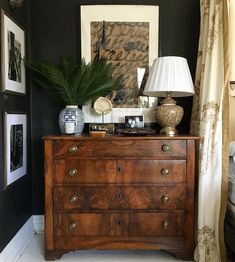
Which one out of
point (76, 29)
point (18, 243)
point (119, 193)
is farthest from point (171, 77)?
point (18, 243)

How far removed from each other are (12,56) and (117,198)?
1.29 metres

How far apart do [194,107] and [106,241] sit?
1.23 metres

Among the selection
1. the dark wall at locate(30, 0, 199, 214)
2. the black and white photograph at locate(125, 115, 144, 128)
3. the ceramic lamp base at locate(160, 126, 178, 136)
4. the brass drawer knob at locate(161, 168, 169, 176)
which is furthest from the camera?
the dark wall at locate(30, 0, 199, 214)

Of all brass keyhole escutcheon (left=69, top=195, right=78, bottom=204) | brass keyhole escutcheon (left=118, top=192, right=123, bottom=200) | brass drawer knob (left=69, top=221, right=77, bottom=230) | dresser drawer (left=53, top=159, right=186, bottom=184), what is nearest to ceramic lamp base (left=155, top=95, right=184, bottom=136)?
dresser drawer (left=53, top=159, right=186, bottom=184)

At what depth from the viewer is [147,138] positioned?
2.15 m

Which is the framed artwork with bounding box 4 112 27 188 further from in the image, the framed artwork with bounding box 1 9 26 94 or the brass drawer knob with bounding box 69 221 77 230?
the brass drawer knob with bounding box 69 221 77 230

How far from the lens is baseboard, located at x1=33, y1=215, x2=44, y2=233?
8.96 feet

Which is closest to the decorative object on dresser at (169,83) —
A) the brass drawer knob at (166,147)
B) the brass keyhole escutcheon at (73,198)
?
the brass drawer knob at (166,147)

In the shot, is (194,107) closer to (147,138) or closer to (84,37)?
(147,138)

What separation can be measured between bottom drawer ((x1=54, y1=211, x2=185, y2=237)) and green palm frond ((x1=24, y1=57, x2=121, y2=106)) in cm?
89

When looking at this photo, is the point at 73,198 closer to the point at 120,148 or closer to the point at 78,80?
the point at 120,148

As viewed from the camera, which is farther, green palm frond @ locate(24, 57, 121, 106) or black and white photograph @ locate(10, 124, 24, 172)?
green palm frond @ locate(24, 57, 121, 106)

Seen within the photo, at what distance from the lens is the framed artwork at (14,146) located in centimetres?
209

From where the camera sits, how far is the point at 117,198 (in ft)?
7.17
